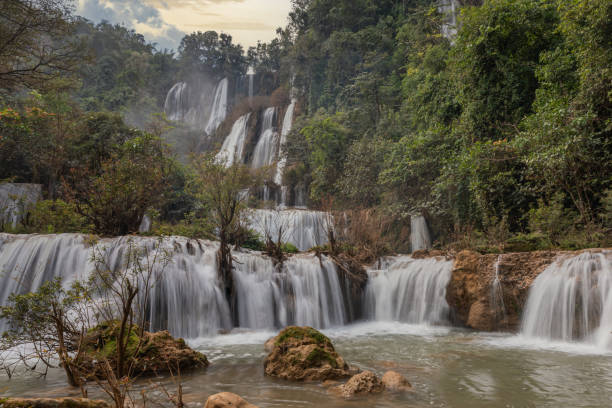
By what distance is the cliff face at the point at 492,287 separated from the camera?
871 cm

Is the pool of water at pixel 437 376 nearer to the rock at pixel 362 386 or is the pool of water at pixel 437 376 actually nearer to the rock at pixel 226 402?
the rock at pixel 362 386

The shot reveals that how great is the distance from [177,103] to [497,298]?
45.2 meters

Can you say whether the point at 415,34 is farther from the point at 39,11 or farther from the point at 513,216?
the point at 39,11

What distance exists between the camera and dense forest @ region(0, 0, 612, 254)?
9773 mm

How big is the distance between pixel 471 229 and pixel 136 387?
11.8 metres

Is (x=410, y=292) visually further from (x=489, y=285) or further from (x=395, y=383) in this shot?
(x=395, y=383)

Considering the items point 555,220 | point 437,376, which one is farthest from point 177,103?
point 437,376

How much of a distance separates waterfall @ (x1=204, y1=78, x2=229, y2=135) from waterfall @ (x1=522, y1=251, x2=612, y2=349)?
38.5m

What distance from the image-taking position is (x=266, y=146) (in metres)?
30.6

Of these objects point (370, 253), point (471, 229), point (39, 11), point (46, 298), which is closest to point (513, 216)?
point (471, 229)

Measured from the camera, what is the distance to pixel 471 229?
13148 mm

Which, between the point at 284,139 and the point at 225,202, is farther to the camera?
the point at 284,139

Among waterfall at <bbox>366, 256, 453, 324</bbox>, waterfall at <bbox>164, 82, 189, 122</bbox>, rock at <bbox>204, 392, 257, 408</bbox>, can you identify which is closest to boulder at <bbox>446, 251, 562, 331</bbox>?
waterfall at <bbox>366, 256, 453, 324</bbox>

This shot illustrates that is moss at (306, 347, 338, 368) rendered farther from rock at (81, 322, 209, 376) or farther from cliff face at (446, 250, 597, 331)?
cliff face at (446, 250, 597, 331)
